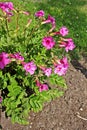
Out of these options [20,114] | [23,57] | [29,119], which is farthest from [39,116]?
[23,57]

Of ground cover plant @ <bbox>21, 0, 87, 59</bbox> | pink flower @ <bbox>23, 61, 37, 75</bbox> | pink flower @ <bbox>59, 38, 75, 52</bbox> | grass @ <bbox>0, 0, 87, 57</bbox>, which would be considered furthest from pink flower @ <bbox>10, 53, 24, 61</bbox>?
grass @ <bbox>0, 0, 87, 57</bbox>

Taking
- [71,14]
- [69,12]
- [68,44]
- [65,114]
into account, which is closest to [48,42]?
[68,44]

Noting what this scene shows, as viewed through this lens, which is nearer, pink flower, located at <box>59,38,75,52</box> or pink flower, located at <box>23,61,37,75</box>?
pink flower, located at <box>23,61,37,75</box>

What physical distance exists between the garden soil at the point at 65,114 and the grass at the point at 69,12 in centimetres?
236

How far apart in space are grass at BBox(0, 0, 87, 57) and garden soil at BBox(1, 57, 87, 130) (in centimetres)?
236

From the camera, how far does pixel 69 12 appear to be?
34.8 feet

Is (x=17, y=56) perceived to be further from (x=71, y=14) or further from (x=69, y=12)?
(x=69, y=12)

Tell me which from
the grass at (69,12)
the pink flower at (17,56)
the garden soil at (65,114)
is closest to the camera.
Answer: the pink flower at (17,56)

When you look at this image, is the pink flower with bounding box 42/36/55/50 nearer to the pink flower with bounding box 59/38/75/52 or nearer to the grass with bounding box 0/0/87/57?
the pink flower with bounding box 59/38/75/52

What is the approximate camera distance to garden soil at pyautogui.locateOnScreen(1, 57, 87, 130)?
5688 millimetres

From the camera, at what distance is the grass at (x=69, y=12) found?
30.4 ft

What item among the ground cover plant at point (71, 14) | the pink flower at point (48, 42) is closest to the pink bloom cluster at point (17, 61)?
the pink flower at point (48, 42)

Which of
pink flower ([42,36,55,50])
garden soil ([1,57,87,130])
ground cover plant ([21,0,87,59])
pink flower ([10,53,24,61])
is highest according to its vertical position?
pink flower ([42,36,55,50])

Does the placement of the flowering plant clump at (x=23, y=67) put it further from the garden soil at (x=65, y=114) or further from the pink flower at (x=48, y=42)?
the garden soil at (x=65, y=114)
